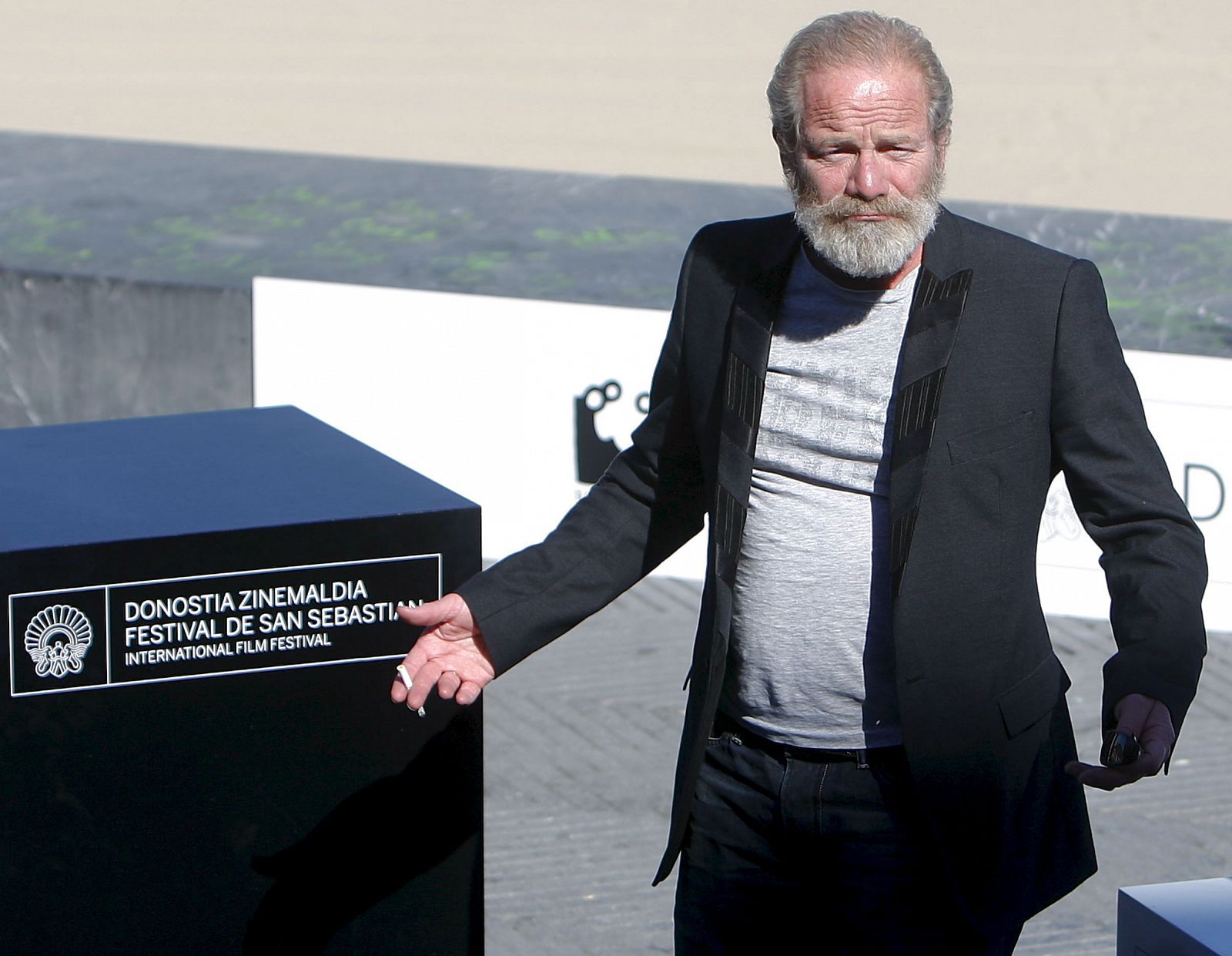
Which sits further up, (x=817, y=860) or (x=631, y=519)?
(x=631, y=519)

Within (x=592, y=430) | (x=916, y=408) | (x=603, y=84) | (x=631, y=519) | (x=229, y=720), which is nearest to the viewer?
(x=229, y=720)

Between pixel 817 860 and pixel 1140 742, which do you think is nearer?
pixel 1140 742

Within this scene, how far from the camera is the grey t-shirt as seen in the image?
232 cm

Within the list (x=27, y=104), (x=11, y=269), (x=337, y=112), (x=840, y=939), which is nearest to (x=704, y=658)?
(x=840, y=939)

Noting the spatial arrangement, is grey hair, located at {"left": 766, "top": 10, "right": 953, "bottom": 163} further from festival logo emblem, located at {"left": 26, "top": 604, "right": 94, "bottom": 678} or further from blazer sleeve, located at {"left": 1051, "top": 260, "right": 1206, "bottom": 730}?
festival logo emblem, located at {"left": 26, "top": 604, "right": 94, "bottom": 678}

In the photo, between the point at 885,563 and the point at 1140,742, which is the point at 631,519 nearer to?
the point at 885,563

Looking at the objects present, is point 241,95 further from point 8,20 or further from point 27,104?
point 8,20

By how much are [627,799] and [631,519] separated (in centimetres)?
227

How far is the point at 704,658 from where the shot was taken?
96.7 inches

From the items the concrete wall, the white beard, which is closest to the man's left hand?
the white beard

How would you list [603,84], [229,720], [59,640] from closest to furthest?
[59,640] → [229,720] → [603,84]

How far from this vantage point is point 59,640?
203cm

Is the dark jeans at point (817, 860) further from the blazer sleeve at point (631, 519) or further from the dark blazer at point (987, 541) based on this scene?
the blazer sleeve at point (631, 519)

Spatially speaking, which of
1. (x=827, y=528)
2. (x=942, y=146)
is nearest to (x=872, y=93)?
(x=942, y=146)
